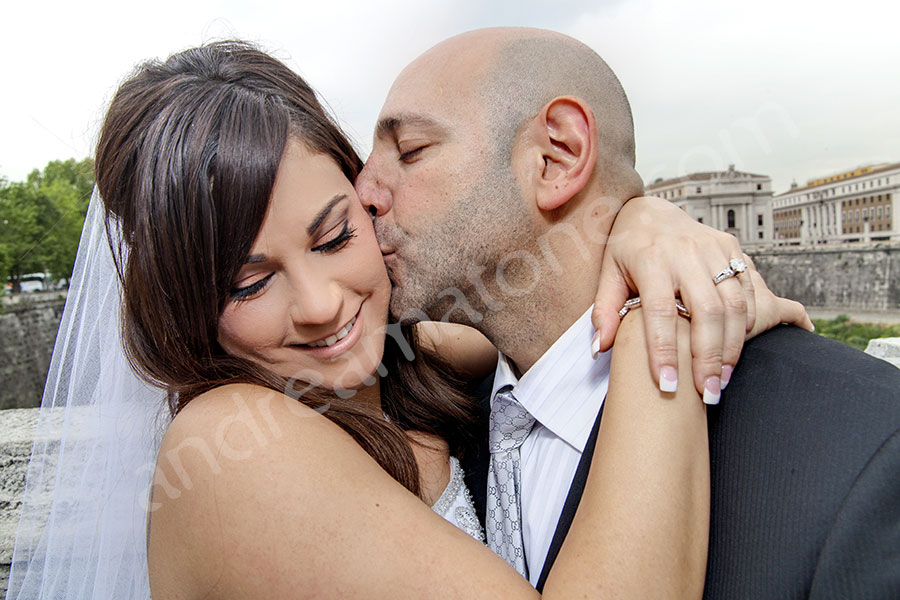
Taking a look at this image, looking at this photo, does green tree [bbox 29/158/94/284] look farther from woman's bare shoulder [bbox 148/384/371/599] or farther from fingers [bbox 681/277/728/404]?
fingers [bbox 681/277/728/404]

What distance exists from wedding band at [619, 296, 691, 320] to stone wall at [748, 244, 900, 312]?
1406 inches

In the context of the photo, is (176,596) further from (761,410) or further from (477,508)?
(761,410)

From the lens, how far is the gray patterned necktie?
66.7 inches

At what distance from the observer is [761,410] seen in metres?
1.32

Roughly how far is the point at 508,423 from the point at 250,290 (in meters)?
0.89

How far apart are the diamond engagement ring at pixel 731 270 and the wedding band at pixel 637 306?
0.09 metres

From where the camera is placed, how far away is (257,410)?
4.42 feet

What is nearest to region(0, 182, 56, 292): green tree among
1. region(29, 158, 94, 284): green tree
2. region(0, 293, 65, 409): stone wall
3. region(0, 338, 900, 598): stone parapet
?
region(29, 158, 94, 284): green tree

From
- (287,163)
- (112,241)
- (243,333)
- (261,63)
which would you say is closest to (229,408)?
(243,333)

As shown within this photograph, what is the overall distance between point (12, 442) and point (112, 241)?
1.26 metres

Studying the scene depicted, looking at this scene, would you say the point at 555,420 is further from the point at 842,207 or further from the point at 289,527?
the point at 842,207

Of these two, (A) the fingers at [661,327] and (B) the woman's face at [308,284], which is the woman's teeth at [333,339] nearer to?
(B) the woman's face at [308,284]

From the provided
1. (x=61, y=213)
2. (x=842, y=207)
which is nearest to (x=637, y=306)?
(x=61, y=213)

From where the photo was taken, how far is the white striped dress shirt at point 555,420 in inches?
63.9
